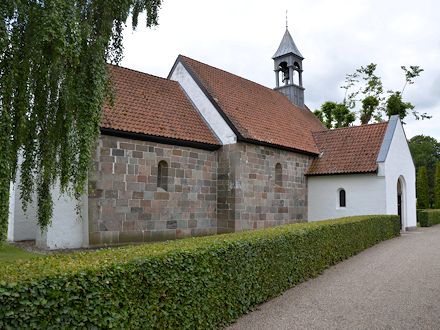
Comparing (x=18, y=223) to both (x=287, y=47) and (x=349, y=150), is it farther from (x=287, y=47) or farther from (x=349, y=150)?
(x=287, y=47)

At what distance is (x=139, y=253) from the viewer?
406cm

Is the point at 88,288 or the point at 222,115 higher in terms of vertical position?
the point at 222,115

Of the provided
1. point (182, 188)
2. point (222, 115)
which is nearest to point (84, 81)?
point (182, 188)

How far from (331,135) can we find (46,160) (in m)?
14.6

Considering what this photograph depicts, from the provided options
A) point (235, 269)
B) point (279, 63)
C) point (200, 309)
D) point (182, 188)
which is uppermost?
point (279, 63)

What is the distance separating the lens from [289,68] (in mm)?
20438

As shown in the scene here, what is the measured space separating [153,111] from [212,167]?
2.77 meters

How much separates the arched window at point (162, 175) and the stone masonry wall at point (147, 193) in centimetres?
13

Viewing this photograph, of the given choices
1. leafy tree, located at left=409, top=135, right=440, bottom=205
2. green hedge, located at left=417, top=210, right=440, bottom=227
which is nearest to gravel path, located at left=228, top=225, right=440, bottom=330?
green hedge, located at left=417, top=210, right=440, bottom=227

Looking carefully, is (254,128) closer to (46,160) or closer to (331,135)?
(331,135)

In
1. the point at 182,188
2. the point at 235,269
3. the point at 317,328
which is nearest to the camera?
the point at 317,328

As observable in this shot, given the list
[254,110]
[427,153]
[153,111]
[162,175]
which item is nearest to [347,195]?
[254,110]

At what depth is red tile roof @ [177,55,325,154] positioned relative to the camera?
1329 centimetres

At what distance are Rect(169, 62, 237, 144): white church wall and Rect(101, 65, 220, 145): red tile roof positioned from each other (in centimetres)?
21
